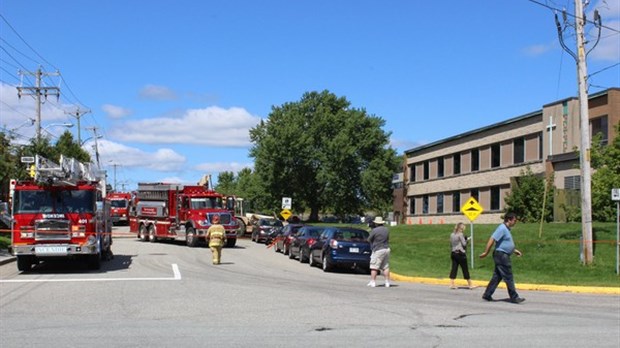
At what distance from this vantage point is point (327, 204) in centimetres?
6969

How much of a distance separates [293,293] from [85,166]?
37.8 ft

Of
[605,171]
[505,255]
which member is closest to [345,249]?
[505,255]

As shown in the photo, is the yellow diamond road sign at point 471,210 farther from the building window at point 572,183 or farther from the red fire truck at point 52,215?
the building window at point 572,183

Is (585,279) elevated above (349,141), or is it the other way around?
(349,141)

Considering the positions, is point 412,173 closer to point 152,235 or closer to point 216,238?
point 152,235

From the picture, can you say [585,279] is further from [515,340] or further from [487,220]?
[487,220]

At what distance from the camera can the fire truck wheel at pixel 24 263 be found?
20.0 metres

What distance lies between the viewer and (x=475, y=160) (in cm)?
5666

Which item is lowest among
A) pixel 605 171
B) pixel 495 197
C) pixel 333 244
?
pixel 333 244

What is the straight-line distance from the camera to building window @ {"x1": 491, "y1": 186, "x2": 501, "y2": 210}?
5247cm

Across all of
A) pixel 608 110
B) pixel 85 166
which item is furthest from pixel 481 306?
pixel 608 110

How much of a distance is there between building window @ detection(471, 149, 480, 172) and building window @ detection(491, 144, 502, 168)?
7.17ft

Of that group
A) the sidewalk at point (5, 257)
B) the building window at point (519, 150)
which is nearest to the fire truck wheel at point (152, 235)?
the sidewalk at point (5, 257)

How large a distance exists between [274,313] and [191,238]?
22.9m
